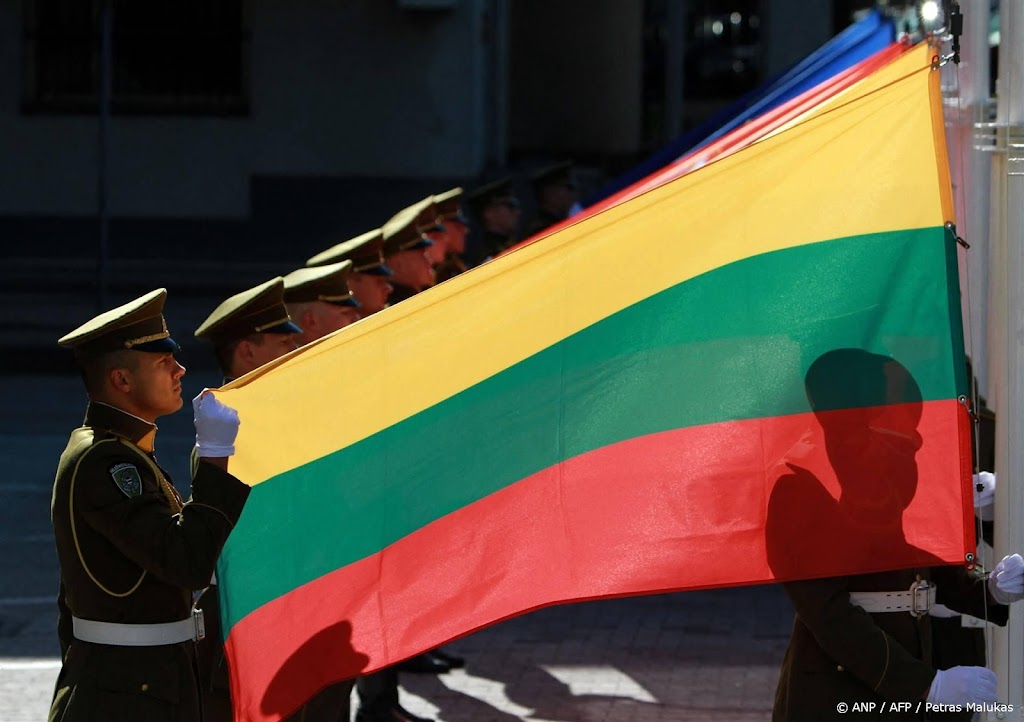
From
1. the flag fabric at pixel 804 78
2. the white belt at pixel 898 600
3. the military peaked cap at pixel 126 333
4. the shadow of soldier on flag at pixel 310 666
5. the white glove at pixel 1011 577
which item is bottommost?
the shadow of soldier on flag at pixel 310 666

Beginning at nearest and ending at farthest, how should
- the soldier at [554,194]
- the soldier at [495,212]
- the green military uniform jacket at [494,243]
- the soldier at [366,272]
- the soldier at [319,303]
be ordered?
the soldier at [319,303] → the soldier at [366,272] → the green military uniform jacket at [494,243] → the soldier at [495,212] → the soldier at [554,194]

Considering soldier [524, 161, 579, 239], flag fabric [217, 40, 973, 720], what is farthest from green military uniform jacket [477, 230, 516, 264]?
flag fabric [217, 40, 973, 720]

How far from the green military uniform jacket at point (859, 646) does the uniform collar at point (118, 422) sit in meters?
1.65

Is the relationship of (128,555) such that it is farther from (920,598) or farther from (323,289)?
(323,289)

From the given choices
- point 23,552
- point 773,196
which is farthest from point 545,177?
point 773,196

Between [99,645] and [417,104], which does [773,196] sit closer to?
[99,645]

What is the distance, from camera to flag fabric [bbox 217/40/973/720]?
14.7 feet

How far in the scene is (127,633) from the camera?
4594mm

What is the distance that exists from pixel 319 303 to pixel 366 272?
1229 mm

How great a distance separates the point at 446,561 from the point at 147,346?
0.93 meters

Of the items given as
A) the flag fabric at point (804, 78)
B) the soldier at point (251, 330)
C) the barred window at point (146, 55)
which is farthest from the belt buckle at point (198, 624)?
the barred window at point (146, 55)

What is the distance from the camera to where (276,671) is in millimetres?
4723

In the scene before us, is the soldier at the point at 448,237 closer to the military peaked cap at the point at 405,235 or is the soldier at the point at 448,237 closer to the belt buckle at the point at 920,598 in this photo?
the military peaked cap at the point at 405,235

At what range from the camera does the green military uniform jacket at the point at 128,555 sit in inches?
175
